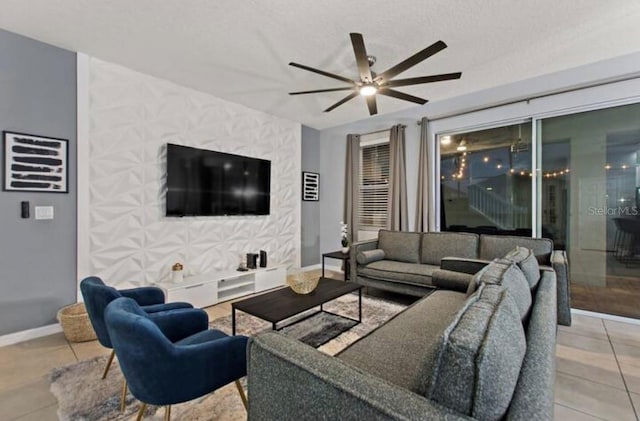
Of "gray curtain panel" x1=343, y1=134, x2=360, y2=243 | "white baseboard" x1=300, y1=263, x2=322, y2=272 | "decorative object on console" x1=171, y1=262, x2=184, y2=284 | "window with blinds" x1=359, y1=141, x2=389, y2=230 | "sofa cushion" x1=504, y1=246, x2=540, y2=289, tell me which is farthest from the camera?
→ "white baseboard" x1=300, y1=263, x2=322, y2=272

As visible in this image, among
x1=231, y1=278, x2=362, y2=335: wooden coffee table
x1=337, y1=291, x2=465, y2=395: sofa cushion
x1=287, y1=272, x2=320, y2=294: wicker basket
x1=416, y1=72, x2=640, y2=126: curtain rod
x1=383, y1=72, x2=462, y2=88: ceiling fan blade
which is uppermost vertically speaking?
x1=416, y1=72, x2=640, y2=126: curtain rod

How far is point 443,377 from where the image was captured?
0.77 meters

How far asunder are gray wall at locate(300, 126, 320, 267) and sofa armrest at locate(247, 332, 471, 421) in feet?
14.1

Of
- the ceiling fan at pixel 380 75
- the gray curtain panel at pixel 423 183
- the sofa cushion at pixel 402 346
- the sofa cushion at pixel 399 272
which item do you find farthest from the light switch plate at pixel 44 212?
the gray curtain panel at pixel 423 183

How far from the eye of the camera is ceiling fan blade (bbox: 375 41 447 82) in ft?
6.93

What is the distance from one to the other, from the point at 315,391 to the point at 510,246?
3.29 meters

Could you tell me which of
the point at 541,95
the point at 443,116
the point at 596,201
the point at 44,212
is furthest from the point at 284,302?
the point at 541,95

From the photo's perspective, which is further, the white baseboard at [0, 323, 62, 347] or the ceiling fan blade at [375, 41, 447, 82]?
the white baseboard at [0, 323, 62, 347]

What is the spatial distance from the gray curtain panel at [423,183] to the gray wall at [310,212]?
1.94m

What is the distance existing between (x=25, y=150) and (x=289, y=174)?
330cm

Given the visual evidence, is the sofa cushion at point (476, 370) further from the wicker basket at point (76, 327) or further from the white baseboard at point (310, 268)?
the white baseboard at point (310, 268)

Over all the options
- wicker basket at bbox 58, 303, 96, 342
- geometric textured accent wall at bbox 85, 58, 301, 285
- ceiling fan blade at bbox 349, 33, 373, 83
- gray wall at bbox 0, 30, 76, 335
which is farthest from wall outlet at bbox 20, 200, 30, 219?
ceiling fan blade at bbox 349, 33, 373, 83

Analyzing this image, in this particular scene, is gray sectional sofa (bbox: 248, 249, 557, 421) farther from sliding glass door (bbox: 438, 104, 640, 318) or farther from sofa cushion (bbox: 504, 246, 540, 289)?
sliding glass door (bbox: 438, 104, 640, 318)

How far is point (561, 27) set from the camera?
2564mm
